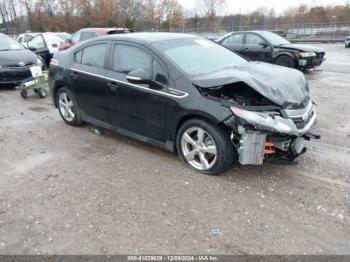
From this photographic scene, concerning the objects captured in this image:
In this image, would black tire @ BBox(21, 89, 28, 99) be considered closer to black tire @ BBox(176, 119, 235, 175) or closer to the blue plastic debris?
black tire @ BBox(176, 119, 235, 175)

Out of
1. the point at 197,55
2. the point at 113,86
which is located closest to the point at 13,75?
the point at 113,86

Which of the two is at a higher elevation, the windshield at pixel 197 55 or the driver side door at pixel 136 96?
the windshield at pixel 197 55

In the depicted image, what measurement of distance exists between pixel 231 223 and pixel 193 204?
1.59ft

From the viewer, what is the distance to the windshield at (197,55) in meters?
4.44

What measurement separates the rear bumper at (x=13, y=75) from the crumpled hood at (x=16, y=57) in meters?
0.17

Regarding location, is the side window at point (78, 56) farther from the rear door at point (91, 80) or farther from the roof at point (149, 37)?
the roof at point (149, 37)

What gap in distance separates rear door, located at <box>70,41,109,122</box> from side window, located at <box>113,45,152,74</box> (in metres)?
0.26

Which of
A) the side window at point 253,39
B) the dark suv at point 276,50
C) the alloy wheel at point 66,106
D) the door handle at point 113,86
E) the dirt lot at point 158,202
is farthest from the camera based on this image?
the side window at point 253,39

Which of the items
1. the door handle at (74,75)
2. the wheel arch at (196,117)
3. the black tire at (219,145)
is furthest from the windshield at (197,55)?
the door handle at (74,75)

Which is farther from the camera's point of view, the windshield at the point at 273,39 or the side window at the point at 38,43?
the side window at the point at 38,43

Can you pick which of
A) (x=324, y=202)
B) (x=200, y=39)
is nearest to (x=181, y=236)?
(x=324, y=202)

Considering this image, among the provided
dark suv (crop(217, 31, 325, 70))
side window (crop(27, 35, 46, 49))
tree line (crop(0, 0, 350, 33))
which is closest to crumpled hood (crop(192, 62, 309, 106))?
dark suv (crop(217, 31, 325, 70))

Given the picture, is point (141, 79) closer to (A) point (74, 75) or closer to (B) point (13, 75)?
(A) point (74, 75)

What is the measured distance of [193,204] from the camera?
11.9 ft
